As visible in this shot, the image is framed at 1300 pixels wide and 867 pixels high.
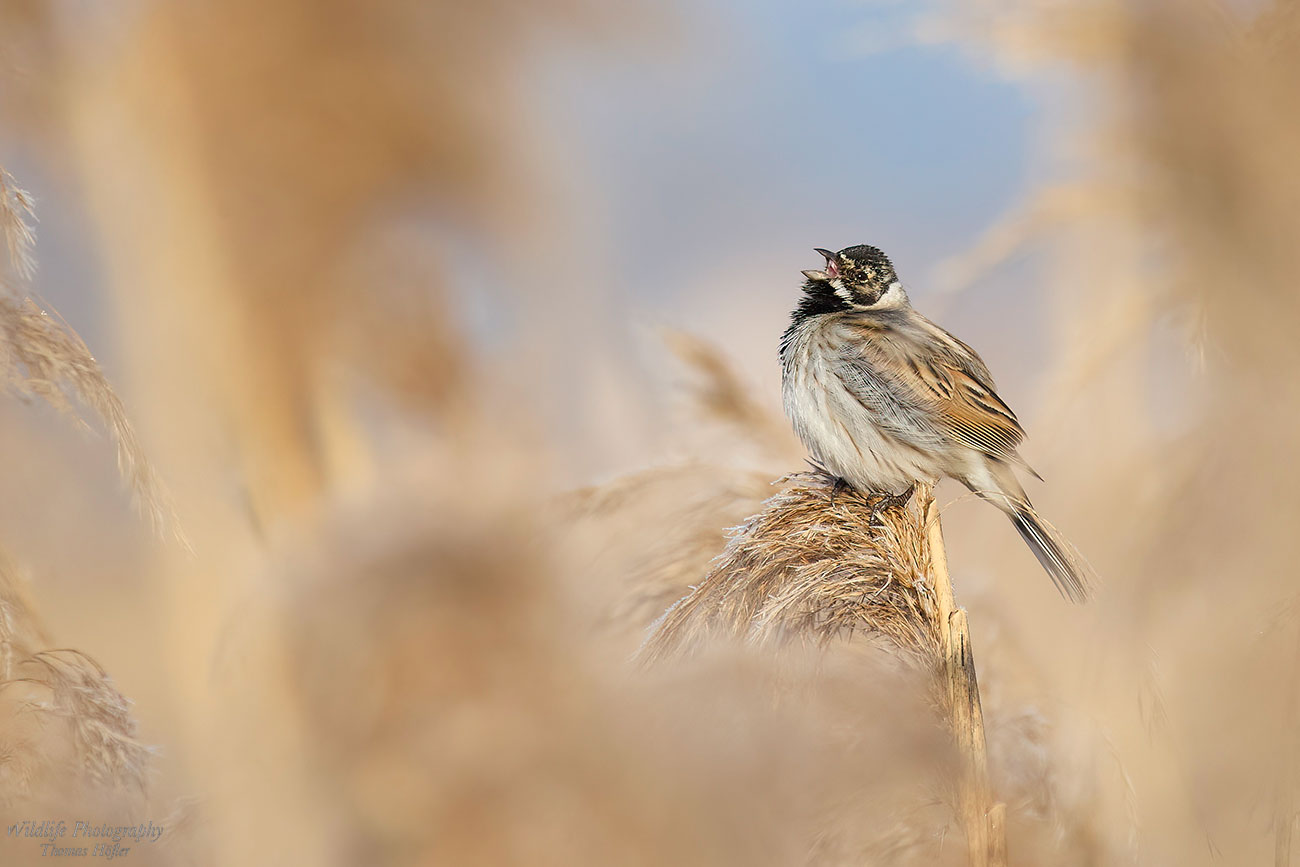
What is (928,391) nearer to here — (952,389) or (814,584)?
(952,389)

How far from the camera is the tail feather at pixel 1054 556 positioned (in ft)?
7.91

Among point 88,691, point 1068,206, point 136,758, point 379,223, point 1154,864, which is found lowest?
point 1154,864

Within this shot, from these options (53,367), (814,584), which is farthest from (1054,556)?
(53,367)

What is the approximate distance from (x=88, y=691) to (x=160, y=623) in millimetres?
514

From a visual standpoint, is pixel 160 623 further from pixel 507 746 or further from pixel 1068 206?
pixel 1068 206

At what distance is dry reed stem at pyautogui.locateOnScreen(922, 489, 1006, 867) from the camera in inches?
71.0

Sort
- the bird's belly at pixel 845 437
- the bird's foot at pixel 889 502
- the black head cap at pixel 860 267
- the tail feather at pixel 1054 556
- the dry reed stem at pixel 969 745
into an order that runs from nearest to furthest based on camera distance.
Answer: the dry reed stem at pixel 969 745, the bird's foot at pixel 889 502, the tail feather at pixel 1054 556, the bird's belly at pixel 845 437, the black head cap at pixel 860 267

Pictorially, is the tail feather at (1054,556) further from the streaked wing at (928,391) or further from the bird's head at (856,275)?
the bird's head at (856,275)

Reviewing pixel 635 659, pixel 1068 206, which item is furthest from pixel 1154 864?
pixel 1068 206

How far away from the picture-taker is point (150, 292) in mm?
2854

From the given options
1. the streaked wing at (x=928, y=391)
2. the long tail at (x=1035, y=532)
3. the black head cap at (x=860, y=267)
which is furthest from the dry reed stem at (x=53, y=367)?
the long tail at (x=1035, y=532)

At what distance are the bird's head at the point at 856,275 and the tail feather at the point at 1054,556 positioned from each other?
913 mm

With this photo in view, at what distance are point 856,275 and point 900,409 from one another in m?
0.54

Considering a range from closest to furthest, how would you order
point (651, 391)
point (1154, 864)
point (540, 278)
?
point (1154, 864) < point (651, 391) < point (540, 278)
